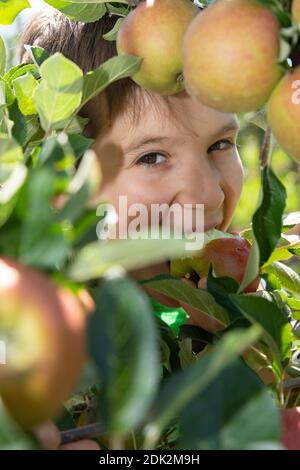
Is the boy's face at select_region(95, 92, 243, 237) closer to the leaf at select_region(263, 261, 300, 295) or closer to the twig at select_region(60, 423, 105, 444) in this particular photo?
the leaf at select_region(263, 261, 300, 295)

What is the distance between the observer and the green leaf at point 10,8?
0.86 meters

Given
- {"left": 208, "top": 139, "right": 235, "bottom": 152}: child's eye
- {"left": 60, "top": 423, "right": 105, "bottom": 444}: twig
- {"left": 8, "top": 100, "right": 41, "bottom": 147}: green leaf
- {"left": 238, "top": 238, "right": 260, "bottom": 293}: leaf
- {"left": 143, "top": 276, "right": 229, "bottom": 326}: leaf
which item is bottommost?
{"left": 208, "top": 139, "right": 235, "bottom": 152}: child's eye

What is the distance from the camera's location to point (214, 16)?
586mm

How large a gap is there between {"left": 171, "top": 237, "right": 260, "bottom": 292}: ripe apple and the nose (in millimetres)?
173

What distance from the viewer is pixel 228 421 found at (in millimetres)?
343

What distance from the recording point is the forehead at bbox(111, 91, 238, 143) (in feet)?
4.34

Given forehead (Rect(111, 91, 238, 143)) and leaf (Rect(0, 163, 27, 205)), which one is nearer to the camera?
leaf (Rect(0, 163, 27, 205))

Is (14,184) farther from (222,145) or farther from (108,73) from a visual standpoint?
(222,145)

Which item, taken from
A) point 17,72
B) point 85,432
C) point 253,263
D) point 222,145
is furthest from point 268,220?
point 222,145

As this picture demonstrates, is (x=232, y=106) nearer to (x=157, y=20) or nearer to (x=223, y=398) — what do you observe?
(x=157, y=20)

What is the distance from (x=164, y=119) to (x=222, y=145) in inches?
6.8

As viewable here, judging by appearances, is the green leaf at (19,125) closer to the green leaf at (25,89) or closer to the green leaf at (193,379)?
the green leaf at (25,89)
